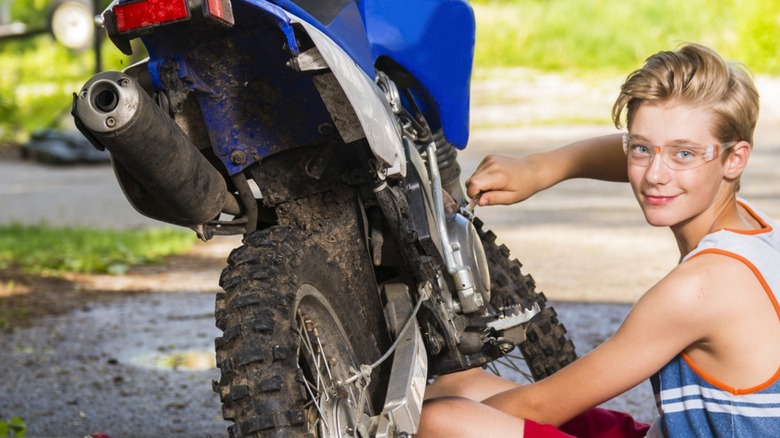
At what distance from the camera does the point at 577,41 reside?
17953mm

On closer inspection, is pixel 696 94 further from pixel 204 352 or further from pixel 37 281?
pixel 37 281

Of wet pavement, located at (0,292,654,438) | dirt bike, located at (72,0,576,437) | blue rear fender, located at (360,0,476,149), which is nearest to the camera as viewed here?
dirt bike, located at (72,0,576,437)

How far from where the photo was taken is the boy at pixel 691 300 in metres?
2.27

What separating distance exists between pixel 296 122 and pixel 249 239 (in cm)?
26

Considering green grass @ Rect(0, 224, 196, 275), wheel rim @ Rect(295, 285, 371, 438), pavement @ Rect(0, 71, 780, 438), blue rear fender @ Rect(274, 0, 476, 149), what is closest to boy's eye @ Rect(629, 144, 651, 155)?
blue rear fender @ Rect(274, 0, 476, 149)

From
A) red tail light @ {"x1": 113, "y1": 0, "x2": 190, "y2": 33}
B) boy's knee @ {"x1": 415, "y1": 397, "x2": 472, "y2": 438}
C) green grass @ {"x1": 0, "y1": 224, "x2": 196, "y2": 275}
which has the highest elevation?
red tail light @ {"x1": 113, "y1": 0, "x2": 190, "y2": 33}

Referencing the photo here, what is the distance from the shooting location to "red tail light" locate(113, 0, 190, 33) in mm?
2010

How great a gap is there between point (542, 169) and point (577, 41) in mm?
15425

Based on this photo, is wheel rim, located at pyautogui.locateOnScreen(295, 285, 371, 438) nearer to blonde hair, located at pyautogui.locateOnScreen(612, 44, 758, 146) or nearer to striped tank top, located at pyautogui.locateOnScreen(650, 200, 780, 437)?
striped tank top, located at pyautogui.locateOnScreen(650, 200, 780, 437)

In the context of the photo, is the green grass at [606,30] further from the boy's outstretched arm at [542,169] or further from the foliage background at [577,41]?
the boy's outstretched arm at [542,169]

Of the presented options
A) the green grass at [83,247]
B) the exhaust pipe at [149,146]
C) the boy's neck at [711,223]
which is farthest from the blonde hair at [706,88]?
the green grass at [83,247]

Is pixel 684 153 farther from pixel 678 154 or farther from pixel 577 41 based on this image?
pixel 577 41

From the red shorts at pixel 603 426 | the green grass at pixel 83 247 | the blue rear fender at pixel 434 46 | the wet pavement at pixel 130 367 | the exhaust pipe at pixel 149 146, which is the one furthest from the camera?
the green grass at pixel 83 247

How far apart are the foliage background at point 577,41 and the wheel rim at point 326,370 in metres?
12.9
